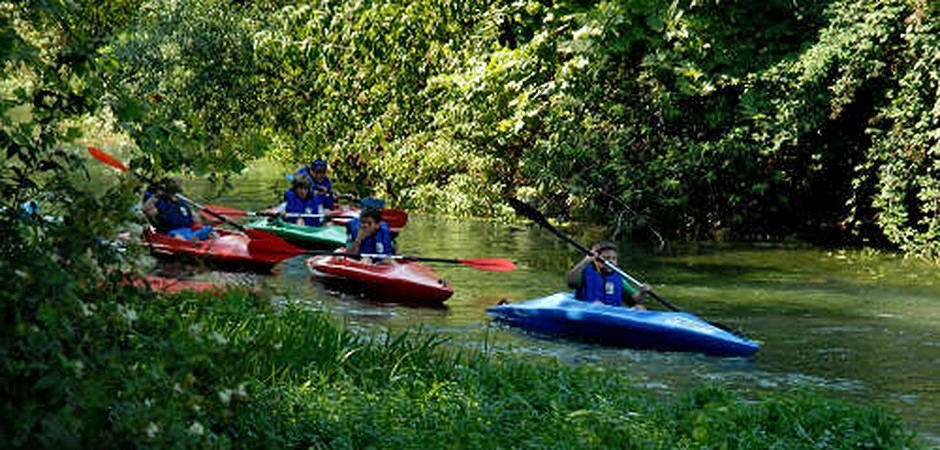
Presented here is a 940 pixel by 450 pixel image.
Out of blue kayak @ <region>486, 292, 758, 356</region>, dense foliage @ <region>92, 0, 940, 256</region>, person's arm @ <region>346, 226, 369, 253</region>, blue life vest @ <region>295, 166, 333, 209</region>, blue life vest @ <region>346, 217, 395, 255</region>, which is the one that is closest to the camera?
blue kayak @ <region>486, 292, 758, 356</region>

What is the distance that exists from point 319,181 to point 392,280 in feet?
16.0

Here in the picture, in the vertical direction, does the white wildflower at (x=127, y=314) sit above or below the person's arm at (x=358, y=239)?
above

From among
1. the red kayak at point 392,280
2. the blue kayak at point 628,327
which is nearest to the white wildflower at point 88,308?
the blue kayak at point 628,327

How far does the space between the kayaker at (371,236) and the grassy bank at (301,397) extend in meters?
4.18

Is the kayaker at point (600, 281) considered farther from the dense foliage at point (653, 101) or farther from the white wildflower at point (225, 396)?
the white wildflower at point (225, 396)

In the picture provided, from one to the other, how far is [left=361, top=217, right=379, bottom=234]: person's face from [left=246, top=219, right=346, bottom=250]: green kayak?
8.24ft

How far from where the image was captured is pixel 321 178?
690 inches

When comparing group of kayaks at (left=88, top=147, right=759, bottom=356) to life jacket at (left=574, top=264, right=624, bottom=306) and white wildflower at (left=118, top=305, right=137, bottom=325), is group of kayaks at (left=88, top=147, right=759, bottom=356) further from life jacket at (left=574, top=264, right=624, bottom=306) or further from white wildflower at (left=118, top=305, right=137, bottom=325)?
white wildflower at (left=118, top=305, right=137, bottom=325)

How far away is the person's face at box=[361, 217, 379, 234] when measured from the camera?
1332cm

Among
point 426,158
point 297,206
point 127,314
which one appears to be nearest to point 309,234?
point 297,206

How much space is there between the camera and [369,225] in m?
13.4

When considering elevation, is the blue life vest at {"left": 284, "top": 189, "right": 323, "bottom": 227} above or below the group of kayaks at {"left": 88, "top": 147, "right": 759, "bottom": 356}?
above

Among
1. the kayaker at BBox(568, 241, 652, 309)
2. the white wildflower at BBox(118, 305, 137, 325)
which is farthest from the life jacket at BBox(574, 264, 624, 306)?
the white wildflower at BBox(118, 305, 137, 325)

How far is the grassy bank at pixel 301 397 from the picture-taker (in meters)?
3.81
